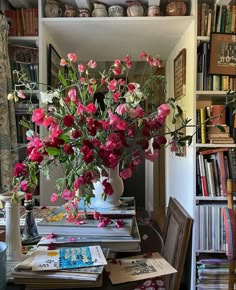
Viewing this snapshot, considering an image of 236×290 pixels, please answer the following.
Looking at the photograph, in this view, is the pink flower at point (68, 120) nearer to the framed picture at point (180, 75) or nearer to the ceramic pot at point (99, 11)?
the ceramic pot at point (99, 11)

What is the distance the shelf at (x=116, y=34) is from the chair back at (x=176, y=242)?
1.32 meters

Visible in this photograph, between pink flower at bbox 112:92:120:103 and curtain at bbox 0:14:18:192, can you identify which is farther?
curtain at bbox 0:14:18:192

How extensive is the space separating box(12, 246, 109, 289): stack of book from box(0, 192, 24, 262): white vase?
4 centimetres

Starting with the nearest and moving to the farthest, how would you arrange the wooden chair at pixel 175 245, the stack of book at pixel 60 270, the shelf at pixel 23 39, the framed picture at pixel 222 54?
the stack of book at pixel 60 270
the wooden chair at pixel 175 245
the framed picture at pixel 222 54
the shelf at pixel 23 39

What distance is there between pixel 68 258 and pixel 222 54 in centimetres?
187

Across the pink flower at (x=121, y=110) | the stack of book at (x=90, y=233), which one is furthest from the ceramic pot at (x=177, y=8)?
the stack of book at (x=90, y=233)

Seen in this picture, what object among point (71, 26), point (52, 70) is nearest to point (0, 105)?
point (52, 70)

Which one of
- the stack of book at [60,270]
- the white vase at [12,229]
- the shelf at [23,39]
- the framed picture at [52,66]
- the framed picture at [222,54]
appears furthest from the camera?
the framed picture at [52,66]

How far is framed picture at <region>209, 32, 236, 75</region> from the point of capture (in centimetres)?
229

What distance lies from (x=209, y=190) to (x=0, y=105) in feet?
5.00

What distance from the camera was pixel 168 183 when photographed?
3.54m

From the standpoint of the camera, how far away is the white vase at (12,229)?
0.99 m

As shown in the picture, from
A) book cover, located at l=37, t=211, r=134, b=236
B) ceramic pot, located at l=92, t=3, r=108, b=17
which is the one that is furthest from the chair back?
ceramic pot, located at l=92, t=3, r=108, b=17

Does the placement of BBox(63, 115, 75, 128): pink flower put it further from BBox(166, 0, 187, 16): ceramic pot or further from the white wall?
BBox(166, 0, 187, 16): ceramic pot
